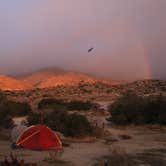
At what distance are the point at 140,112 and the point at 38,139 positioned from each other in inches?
534

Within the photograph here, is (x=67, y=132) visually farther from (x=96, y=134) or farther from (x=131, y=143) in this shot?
(x=131, y=143)

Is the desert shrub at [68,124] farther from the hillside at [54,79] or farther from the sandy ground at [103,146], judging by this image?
the hillside at [54,79]

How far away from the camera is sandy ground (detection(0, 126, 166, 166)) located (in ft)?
56.7

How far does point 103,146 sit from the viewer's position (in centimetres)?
2138

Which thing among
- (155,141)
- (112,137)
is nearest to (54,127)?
(112,137)

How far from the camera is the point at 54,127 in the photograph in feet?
79.9

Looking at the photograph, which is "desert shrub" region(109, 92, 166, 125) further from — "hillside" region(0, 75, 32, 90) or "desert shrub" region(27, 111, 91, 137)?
"hillside" region(0, 75, 32, 90)

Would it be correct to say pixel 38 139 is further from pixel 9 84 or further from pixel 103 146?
pixel 9 84

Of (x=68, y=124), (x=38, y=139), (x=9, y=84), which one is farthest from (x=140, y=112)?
(x=9, y=84)

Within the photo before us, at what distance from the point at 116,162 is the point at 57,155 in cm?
287

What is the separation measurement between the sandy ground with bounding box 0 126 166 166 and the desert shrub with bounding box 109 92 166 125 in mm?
1330

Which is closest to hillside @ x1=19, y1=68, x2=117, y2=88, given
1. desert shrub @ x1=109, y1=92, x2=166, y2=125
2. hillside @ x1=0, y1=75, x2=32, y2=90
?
hillside @ x1=0, y1=75, x2=32, y2=90

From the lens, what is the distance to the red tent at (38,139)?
1939 centimetres

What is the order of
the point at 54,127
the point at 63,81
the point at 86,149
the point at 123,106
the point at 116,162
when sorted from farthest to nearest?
the point at 63,81 → the point at 123,106 → the point at 54,127 → the point at 86,149 → the point at 116,162
